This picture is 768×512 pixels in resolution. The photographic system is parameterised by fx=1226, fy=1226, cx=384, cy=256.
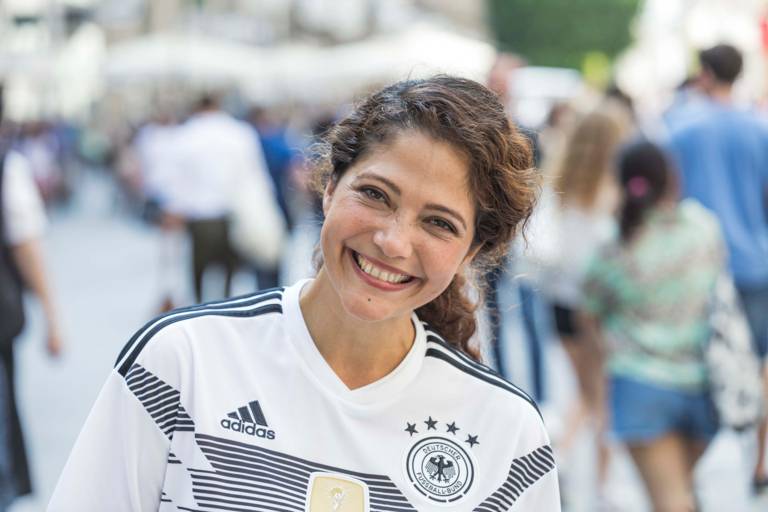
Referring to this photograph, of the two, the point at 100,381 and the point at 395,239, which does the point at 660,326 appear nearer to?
the point at 395,239

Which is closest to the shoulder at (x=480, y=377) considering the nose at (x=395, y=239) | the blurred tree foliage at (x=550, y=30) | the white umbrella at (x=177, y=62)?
the nose at (x=395, y=239)

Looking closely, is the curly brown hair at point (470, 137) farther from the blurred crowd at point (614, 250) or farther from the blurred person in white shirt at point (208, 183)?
the blurred person in white shirt at point (208, 183)

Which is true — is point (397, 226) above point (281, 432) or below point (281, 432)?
above

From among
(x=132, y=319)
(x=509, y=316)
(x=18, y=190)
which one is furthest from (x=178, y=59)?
(x=18, y=190)

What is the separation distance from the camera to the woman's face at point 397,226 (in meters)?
2.28

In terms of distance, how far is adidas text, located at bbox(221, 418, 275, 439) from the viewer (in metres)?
2.22

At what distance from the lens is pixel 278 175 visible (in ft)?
39.7

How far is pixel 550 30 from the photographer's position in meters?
62.0

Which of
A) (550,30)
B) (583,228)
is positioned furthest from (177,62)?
(550,30)

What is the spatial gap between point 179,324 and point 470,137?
648 mm

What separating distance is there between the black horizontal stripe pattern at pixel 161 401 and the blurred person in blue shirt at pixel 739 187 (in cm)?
459

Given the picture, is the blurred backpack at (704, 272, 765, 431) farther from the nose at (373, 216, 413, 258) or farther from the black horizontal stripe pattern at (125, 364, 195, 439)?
the black horizontal stripe pattern at (125, 364, 195, 439)

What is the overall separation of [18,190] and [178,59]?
22037 millimetres

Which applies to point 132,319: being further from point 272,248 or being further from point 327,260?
point 327,260
